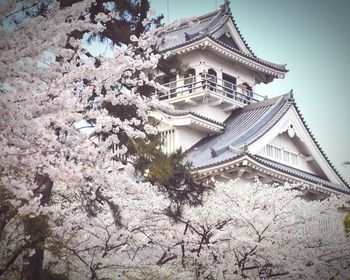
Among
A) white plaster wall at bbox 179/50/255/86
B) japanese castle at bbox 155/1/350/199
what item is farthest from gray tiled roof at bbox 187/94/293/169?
white plaster wall at bbox 179/50/255/86

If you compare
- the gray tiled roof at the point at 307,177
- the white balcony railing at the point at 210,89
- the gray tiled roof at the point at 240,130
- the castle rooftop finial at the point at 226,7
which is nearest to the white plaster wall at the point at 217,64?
the white balcony railing at the point at 210,89

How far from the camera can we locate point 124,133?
624 centimetres

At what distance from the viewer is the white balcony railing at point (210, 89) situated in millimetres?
17406

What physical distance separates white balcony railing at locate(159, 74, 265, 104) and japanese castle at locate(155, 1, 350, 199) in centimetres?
4

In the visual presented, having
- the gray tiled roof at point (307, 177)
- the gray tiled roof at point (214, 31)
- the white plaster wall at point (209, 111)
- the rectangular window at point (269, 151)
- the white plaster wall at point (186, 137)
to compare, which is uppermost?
the gray tiled roof at point (214, 31)

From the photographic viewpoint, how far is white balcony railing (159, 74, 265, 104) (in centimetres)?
1741

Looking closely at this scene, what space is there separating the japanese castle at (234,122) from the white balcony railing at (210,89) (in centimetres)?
4

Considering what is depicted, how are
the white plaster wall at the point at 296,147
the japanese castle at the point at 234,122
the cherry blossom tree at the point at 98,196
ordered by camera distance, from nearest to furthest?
the cherry blossom tree at the point at 98,196, the japanese castle at the point at 234,122, the white plaster wall at the point at 296,147

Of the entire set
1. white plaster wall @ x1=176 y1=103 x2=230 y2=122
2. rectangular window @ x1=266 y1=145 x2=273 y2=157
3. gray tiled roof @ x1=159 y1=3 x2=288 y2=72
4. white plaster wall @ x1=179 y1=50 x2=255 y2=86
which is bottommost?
rectangular window @ x1=266 y1=145 x2=273 y2=157

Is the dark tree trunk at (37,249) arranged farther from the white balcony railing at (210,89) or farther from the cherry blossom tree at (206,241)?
the white balcony railing at (210,89)

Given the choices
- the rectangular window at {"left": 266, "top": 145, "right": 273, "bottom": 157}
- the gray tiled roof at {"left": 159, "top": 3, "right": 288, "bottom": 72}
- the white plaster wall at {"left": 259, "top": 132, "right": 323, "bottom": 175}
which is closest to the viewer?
the rectangular window at {"left": 266, "top": 145, "right": 273, "bottom": 157}

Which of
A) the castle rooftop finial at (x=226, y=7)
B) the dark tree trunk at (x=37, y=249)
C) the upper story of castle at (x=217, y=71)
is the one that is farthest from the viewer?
the castle rooftop finial at (x=226, y=7)

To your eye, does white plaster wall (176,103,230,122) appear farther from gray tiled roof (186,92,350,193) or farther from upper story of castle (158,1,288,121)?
gray tiled roof (186,92,350,193)

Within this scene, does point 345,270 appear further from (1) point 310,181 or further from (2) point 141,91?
(1) point 310,181
